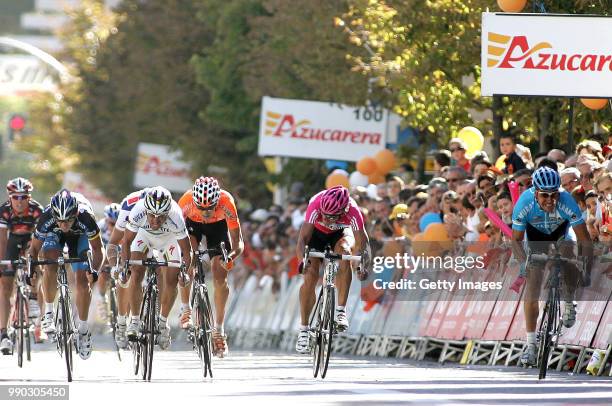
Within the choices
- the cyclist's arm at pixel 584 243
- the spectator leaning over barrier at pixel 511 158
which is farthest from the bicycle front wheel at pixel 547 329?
the spectator leaning over barrier at pixel 511 158

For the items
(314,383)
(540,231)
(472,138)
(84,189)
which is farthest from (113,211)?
(84,189)

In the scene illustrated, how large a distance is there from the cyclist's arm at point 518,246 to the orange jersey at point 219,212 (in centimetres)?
332

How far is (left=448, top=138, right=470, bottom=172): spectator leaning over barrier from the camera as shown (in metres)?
26.2

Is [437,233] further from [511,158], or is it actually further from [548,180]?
[548,180]

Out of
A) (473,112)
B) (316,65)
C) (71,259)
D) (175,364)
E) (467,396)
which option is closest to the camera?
(467,396)

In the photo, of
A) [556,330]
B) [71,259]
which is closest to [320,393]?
[556,330]

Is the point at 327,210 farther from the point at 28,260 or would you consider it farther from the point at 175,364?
the point at 175,364

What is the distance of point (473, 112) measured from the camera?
31.1 m

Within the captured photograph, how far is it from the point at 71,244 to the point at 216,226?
4.91 feet

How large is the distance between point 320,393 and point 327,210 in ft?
8.12

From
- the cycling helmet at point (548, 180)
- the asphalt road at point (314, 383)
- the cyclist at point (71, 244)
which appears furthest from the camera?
the cyclist at point (71, 244)

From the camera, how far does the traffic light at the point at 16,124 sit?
51656 millimetres

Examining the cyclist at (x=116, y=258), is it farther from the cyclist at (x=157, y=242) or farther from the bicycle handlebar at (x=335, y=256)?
the bicycle handlebar at (x=335, y=256)

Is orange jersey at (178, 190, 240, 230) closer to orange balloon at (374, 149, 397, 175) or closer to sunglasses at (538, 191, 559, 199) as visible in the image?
sunglasses at (538, 191, 559, 199)
